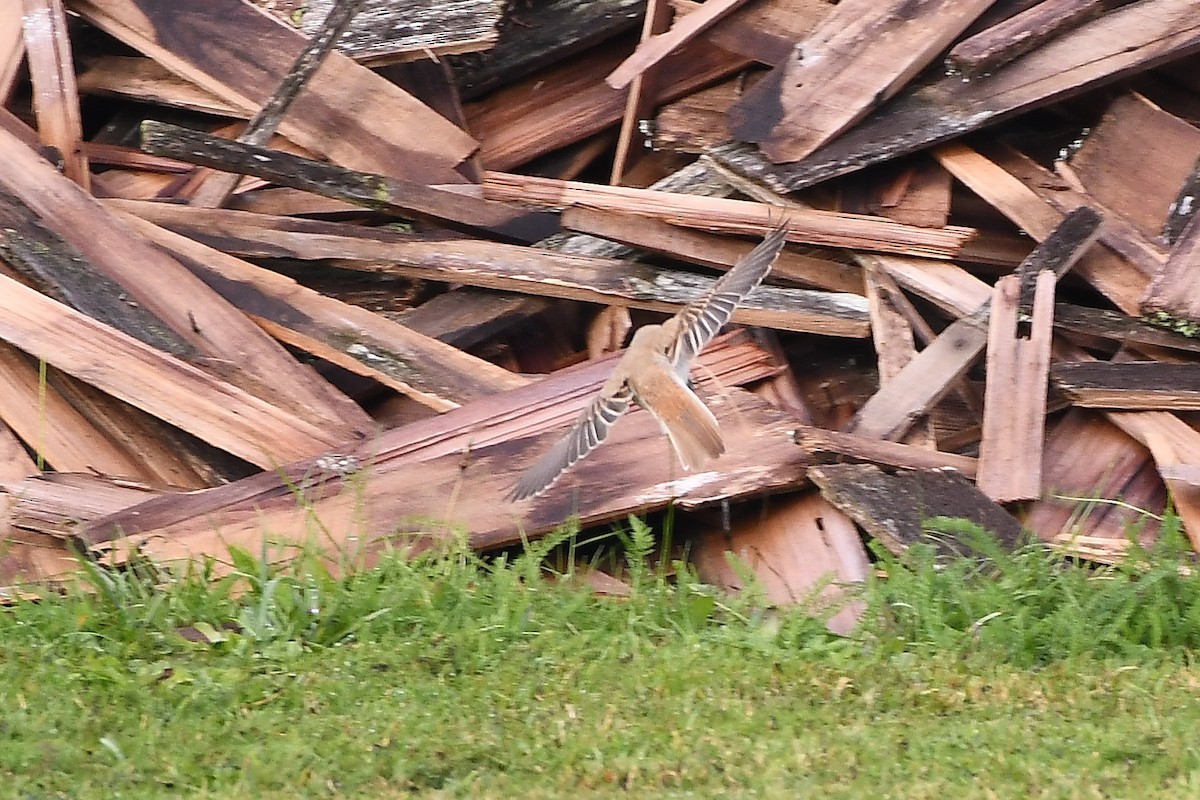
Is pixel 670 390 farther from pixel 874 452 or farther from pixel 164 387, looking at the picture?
pixel 164 387

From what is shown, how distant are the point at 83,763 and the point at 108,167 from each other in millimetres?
3092

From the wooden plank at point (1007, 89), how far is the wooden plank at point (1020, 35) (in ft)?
0.12

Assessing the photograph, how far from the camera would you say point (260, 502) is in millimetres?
4457

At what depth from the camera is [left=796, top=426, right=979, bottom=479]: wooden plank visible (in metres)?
4.32

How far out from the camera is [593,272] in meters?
5.10

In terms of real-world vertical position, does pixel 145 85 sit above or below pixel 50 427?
above

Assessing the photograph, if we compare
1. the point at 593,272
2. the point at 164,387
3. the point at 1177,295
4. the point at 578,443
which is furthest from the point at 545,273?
the point at 1177,295

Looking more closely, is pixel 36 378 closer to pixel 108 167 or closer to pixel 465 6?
pixel 108 167

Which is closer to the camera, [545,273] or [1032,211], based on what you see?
[1032,211]

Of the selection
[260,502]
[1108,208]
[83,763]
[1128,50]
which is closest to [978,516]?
[1108,208]

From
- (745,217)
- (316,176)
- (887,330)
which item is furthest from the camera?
(316,176)

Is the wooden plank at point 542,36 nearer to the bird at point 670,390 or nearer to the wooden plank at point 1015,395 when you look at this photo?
the bird at point 670,390

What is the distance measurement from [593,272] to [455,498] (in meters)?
1.10

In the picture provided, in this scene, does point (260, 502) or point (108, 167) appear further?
point (108, 167)
